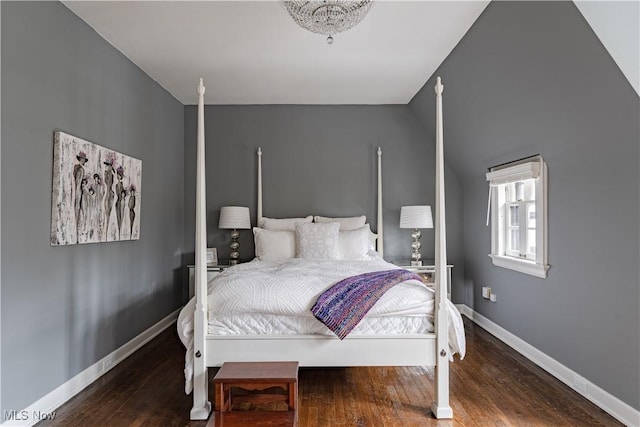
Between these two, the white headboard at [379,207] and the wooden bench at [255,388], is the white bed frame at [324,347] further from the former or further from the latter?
the white headboard at [379,207]

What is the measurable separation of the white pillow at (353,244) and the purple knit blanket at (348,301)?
1.55m

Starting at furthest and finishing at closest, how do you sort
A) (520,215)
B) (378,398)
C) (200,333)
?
(520,215), (378,398), (200,333)

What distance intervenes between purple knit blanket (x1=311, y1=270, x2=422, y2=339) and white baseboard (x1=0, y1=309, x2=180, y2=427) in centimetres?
172

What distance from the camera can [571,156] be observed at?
9.23 feet

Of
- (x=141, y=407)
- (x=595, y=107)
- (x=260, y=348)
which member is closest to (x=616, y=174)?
(x=595, y=107)

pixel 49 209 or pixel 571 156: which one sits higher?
pixel 571 156

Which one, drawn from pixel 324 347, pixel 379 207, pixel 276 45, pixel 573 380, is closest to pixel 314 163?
pixel 379 207

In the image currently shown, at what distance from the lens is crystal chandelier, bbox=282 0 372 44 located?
2174 mm

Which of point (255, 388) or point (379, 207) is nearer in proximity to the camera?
point (255, 388)

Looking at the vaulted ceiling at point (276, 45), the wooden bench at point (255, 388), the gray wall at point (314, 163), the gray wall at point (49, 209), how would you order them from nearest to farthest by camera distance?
the wooden bench at point (255, 388) < the gray wall at point (49, 209) < the vaulted ceiling at point (276, 45) < the gray wall at point (314, 163)

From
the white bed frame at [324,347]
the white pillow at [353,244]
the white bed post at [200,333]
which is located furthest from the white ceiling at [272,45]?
the white pillow at [353,244]

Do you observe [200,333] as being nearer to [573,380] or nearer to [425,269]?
[573,380]

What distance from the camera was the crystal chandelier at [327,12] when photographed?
2.17 meters

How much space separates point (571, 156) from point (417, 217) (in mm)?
1931
